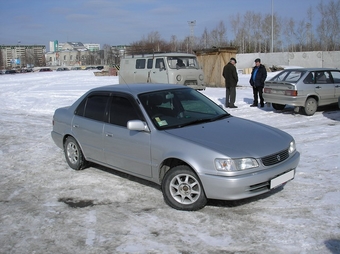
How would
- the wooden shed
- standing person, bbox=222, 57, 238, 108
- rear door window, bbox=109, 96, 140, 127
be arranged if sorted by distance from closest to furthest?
rear door window, bbox=109, 96, 140, 127 < standing person, bbox=222, 57, 238, 108 < the wooden shed

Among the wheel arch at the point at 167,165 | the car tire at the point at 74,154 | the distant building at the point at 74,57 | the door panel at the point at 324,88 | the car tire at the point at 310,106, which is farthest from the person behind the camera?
the distant building at the point at 74,57

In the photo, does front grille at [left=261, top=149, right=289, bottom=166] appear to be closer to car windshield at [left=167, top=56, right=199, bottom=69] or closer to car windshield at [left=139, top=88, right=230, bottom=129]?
car windshield at [left=139, top=88, right=230, bottom=129]

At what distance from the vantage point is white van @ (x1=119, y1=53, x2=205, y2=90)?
54.0 ft

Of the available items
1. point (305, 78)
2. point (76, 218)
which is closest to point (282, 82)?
point (305, 78)

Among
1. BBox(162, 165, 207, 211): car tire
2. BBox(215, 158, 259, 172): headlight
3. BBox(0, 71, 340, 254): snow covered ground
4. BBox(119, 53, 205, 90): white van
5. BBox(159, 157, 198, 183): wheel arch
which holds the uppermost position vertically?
BBox(119, 53, 205, 90): white van

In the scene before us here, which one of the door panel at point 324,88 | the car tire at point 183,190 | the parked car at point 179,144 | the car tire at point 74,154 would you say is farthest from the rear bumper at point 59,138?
the door panel at point 324,88

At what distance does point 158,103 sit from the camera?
5.63 metres

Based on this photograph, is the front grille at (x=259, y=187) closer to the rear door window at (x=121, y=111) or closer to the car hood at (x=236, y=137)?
the car hood at (x=236, y=137)

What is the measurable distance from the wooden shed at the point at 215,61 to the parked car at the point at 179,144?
1630 cm

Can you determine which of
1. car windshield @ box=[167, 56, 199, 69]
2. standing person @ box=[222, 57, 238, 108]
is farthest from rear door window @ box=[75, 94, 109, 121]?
car windshield @ box=[167, 56, 199, 69]

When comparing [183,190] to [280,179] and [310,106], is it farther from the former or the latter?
[310,106]

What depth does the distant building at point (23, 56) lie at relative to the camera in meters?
154

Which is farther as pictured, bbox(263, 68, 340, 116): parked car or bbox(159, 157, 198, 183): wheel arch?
bbox(263, 68, 340, 116): parked car

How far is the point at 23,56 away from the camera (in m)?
158
